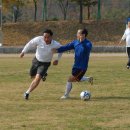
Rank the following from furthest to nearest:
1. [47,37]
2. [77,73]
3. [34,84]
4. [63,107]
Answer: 1. [77,73]
2. [47,37]
3. [34,84]
4. [63,107]

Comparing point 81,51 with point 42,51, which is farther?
point 42,51

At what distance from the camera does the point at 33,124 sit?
9.78 metres

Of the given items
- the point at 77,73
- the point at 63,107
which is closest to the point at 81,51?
the point at 77,73

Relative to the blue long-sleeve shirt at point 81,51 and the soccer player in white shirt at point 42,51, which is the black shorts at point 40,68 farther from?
the blue long-sleeve shirt at point 81,51

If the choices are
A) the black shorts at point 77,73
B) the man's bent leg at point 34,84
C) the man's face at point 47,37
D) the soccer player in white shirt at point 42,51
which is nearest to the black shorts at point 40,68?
the soccer player in white shirt at point 42,51

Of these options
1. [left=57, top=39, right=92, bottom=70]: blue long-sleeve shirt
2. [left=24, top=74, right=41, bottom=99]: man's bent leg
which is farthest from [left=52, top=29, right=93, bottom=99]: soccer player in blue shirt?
[left=24, top=74, right=41, bottom=99]: man's bent leg

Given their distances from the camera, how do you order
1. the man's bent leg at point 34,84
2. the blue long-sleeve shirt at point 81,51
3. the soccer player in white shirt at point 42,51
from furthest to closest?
1. the soccer player in white shirt at point 42,51
2. the blue long-sleeve shirt at point 81,51
3. the man's bent leg at point 34,84

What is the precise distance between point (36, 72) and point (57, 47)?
2.78 ft

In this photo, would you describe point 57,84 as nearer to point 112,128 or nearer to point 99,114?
point 99,114

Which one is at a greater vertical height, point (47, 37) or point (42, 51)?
point (47, 37)

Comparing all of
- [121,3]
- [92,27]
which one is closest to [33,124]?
[92,27]

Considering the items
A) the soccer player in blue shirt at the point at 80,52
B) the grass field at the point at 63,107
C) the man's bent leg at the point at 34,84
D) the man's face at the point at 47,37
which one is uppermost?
the man's face at the point at 47,37

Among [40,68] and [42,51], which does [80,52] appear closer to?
[42,51]

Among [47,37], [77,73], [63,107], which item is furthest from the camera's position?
[77,73]
